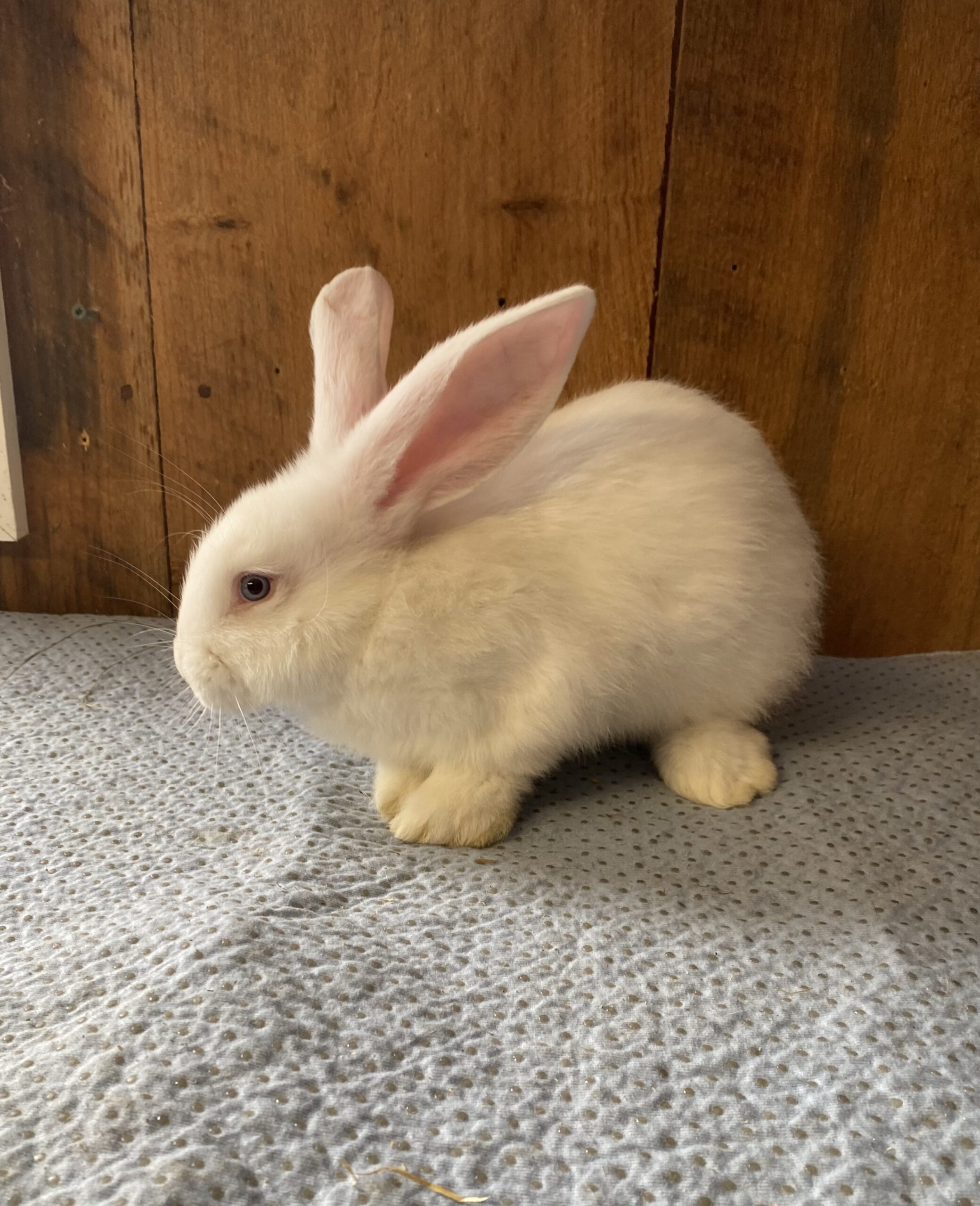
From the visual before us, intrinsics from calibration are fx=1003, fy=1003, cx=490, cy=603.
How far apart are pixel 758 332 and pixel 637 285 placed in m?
0.17

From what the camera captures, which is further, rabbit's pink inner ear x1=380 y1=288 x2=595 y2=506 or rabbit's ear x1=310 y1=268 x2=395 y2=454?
rabbit's ear x1=310 y1=268 x2=395 y2=454

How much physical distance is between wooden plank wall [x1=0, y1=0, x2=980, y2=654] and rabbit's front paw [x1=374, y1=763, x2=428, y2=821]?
1.91 feet

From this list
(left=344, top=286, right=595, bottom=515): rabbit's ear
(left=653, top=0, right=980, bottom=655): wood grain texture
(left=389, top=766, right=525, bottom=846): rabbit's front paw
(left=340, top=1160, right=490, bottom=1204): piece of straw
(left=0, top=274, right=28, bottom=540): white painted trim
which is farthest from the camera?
(left=0, top=274, right=28, bottom=540): white painted trim

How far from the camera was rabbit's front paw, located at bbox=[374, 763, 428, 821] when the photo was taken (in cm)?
103

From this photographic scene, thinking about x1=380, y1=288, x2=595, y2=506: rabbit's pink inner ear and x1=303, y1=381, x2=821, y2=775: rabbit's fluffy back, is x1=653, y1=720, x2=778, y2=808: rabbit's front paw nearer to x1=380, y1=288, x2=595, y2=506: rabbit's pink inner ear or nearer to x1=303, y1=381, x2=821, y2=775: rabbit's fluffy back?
x1=303, y1=381, x2=821, y2=775: rabbit's fluffy back

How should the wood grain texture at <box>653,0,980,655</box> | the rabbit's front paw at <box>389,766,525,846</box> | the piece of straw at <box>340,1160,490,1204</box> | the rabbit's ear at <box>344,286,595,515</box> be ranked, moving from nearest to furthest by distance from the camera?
the piece of straw at <box>340,1160,490,1204</box>
the rabbit's ear at <box>344,286,595,515</box>
the rabbit's front paw at <box>389,766,525,846</box>
the wood grain texture at <box>653,0,980,655</box>

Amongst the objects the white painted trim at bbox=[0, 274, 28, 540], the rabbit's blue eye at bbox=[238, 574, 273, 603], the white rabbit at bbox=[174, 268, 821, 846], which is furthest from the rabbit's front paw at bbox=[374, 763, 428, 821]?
the white painted trim at bbox=[0, 274, 28, 540]

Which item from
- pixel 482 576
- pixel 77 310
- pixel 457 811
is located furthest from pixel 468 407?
pixel 77 310

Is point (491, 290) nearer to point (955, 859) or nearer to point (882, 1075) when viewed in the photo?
point (955, 859)

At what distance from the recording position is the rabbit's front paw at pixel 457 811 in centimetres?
98

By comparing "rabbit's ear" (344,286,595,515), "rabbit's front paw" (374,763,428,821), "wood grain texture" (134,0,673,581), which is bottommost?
"rabbit's front paw" (374,763,428,821)

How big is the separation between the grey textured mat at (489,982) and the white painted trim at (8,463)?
41cm

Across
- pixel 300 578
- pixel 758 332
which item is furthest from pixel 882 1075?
pixel 758 332

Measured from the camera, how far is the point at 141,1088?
0.63m
